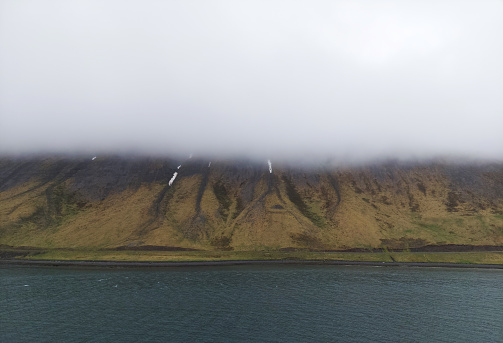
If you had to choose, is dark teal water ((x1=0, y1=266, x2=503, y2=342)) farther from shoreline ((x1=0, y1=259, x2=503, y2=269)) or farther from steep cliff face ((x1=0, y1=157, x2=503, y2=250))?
steep cliff face ((x1=0, y1=157, x2=503, y2=250))

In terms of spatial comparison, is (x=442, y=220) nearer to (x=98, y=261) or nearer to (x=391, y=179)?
(x=391, y=179)

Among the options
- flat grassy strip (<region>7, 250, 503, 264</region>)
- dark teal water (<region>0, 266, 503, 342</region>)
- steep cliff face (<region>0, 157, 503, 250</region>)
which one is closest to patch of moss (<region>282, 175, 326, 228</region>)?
steep cliff face (<region>0, 157, 503, 250</region>)

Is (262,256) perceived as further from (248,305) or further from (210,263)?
(248,305)

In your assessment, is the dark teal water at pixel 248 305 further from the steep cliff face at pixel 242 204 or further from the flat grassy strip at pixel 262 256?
the steep cliff face at pixel 242 204

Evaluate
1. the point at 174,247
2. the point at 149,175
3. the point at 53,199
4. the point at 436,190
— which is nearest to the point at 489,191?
the point at 436,190

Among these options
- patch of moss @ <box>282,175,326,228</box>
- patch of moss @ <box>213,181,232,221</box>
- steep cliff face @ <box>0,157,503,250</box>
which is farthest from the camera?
patch of moss @ <box>213,181,232,221</box>

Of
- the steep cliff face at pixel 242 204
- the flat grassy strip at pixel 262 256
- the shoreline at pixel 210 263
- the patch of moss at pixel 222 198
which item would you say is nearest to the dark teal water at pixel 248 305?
the shoreline at pixel 210 263

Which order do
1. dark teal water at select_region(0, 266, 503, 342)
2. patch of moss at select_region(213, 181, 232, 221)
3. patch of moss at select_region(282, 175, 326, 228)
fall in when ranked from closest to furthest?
dark teal water at select_region(0, 266, 503, 342)
patch of moss at select_region(282, 175, 326, 228)
patch of moss at select_region(213, 181, 232, 221)

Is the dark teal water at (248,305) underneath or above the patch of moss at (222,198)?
underneath
